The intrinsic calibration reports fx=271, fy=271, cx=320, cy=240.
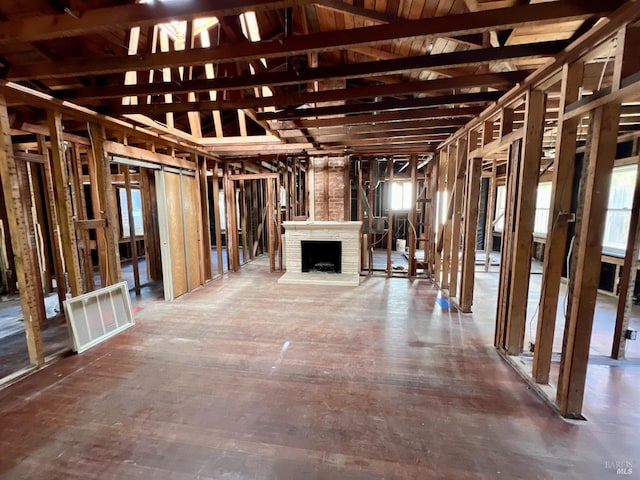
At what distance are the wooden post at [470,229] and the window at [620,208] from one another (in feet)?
9.32

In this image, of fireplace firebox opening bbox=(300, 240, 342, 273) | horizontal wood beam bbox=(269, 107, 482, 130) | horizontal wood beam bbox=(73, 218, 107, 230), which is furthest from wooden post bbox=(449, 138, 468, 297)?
horizontal wood beam bbox=(73, 218, 107, 230)

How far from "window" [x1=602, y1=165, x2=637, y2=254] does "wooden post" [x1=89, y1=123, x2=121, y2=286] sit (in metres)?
7.57

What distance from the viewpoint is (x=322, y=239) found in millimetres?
5875

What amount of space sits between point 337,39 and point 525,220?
2268 mm

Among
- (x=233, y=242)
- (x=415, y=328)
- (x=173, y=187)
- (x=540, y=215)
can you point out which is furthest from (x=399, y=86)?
(x=540, y=215)

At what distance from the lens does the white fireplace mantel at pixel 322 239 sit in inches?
224

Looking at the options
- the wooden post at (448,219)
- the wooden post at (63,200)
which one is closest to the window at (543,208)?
the wooden post at (448,219)

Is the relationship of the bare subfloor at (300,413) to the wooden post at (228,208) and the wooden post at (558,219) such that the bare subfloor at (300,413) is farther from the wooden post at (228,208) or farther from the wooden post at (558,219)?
the wooden post at (228,208)

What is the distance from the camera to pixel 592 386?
2322mm

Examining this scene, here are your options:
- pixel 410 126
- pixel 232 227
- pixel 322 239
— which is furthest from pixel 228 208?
Result: pixel 410 126

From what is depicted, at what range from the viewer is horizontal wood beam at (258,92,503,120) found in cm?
289

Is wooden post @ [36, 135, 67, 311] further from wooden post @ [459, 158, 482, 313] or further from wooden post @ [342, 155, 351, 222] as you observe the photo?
wooden post @ [459, 158, 482, 313]

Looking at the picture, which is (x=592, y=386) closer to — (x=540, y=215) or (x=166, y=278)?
(x=166, y=278)

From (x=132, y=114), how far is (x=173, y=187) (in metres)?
1.40
